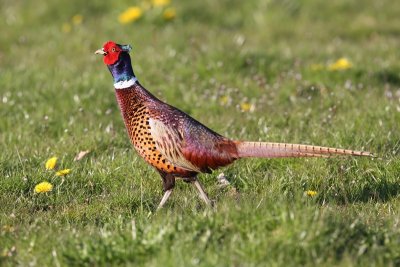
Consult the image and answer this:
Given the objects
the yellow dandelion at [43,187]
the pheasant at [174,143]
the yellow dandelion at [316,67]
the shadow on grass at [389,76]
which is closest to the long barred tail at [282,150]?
the pheasant at [174,143]

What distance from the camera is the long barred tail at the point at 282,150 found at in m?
5.01

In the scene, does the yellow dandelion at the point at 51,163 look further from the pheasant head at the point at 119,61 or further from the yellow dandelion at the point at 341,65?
the yellow dandelion at the point at 341,65

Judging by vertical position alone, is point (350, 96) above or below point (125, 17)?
below

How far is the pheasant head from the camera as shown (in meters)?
5.57

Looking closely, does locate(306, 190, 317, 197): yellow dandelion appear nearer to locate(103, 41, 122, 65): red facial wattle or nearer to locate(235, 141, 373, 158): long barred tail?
locate(235, 141, 373, 158): long barred tail

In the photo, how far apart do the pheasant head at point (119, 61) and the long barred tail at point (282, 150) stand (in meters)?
0.95

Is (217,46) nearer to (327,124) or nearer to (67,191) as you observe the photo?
(327,124)

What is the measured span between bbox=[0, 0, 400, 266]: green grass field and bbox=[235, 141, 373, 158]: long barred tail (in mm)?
307

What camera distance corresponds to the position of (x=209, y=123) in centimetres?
760

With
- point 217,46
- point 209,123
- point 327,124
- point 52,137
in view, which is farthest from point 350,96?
point 52,137

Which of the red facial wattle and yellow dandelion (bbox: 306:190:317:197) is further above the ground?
the red facial wattle

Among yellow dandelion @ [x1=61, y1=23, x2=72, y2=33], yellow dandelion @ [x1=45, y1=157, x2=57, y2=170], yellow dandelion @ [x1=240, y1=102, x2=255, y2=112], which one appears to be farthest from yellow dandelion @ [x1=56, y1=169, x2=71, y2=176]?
yellow dandelion @ [x1=61, y1=23, x2=72, y2=33]

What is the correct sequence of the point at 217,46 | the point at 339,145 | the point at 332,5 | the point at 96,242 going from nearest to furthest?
the point at 96,242, the point at 339,145, the point at 217,46, the point at 332,5

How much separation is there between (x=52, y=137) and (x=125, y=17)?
4.31 metres
